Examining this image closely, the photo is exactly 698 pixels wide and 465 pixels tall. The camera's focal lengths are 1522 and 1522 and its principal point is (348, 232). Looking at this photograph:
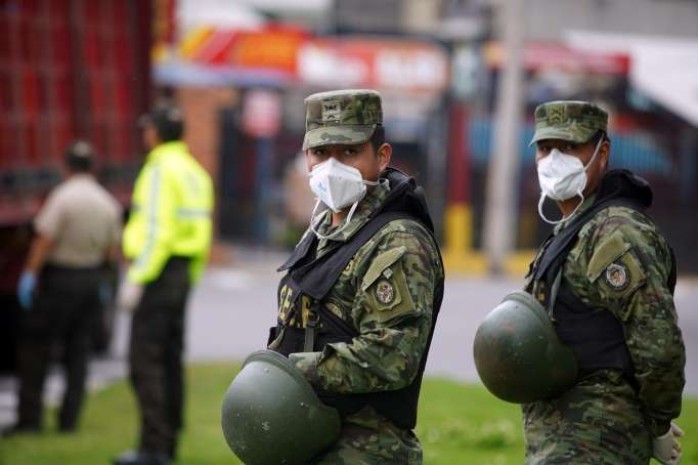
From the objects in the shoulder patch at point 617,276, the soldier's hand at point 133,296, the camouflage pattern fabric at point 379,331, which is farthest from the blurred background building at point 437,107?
the camouflage pattern fabric at point 379,331

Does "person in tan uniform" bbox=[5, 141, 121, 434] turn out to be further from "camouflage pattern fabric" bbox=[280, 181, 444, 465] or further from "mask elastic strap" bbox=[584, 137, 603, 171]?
"camouflage pattern fabric" bbox=[280, 181, 444, 465]

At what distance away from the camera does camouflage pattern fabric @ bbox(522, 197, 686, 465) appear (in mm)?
4789

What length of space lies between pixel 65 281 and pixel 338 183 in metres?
5.68

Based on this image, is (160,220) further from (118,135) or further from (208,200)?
(118,135)

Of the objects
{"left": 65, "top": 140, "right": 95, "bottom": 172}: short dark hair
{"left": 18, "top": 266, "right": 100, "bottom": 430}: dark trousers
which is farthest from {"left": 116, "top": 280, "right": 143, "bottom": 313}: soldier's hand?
{"left": 65, "top": 140, "right": 95, "bottom": 172}: short dark hair

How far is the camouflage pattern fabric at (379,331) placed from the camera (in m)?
4.28

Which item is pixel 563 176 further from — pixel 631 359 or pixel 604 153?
pixel 631 359

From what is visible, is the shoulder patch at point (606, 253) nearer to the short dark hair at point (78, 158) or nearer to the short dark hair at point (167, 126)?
the short dark hair at point (167, 126)

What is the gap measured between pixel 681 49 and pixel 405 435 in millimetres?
9768

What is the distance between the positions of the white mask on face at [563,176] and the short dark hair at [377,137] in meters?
0.86

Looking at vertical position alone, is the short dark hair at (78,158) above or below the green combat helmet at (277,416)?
below

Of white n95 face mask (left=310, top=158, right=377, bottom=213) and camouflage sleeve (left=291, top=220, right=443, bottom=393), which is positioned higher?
→ white n95 face mask (left=310, top=158, right=377, bottom=213)

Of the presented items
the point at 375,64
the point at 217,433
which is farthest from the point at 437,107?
the point at 217,433

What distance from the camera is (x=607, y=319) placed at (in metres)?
4.93
